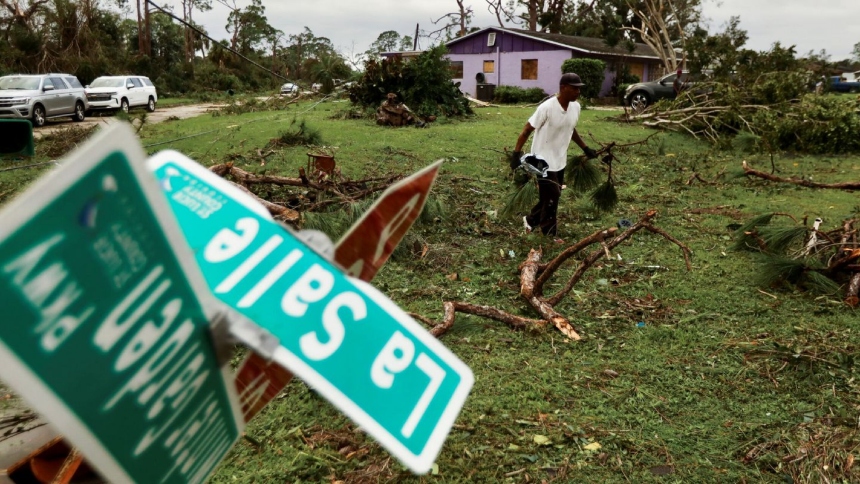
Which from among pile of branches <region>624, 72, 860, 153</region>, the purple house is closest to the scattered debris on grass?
pile of branches <region>624, 72, 860, 153</region>

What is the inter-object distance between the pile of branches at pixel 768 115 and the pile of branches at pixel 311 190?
6.57 metres

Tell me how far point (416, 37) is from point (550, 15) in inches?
347

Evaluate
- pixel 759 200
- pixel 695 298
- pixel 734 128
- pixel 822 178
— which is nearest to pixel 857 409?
pixel 695 298

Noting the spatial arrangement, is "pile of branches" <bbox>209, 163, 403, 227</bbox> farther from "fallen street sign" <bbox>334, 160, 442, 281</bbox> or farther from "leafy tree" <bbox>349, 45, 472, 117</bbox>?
"leafy tree" <bbox>349, 45, 472, 117</bbox>

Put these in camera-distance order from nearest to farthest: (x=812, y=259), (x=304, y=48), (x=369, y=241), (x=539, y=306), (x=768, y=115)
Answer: (x=369, y=241) → (x=539, y=306) → (x=812, y=259) → (x=768, y=115) → (x=304, y=48)

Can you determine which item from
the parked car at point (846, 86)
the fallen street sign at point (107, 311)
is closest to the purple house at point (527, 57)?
the parked car at point (846, 86)

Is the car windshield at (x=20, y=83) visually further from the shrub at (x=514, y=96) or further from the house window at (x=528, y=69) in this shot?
the house window at (x=528, y=69)

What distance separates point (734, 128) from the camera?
416 inches

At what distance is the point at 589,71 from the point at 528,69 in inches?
161

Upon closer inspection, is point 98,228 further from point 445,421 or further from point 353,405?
point 445,421

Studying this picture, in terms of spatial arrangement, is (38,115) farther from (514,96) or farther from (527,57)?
(527,57)

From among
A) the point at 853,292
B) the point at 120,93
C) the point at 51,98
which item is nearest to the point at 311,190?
the point at 853,292

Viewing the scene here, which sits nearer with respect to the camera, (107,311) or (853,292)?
(107,311)

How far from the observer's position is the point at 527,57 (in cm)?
2642
